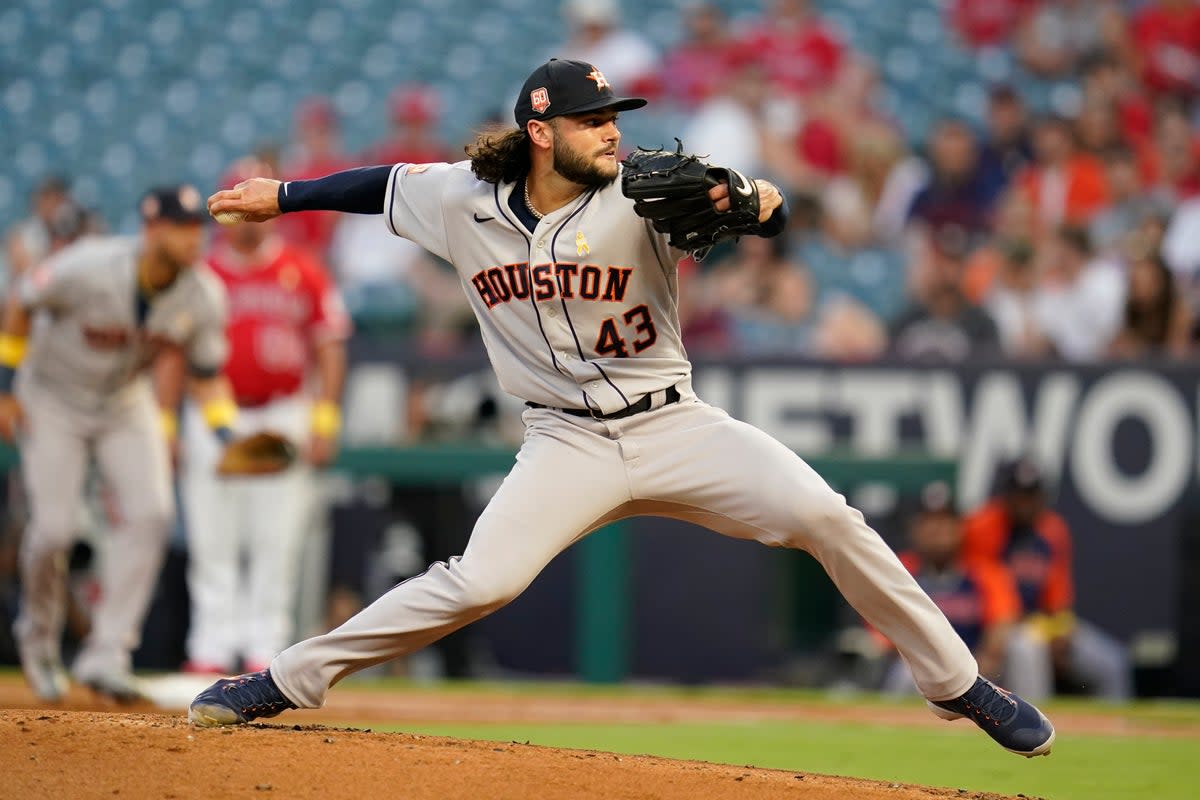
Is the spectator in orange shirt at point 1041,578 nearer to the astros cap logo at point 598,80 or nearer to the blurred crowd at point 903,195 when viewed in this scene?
the blurred crowd at point 903,195

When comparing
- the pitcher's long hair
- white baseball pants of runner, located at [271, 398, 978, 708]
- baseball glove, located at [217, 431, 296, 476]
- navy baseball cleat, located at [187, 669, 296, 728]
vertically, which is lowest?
navy baseball cleat, located at [187, 669, 296, 728]

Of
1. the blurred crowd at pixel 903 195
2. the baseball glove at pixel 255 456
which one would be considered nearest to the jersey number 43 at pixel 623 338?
the baseball glove at pixel 255 456

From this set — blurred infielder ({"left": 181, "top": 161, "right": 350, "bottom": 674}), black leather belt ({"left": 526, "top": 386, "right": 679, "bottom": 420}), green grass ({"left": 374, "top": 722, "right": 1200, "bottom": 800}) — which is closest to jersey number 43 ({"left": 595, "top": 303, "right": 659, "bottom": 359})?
black leather belt ({"left": 526, "top": 386, "right": 679, "bottom": 420})

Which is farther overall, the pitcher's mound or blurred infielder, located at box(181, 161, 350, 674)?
blurred infielder, located at box(181, 161, 350, 674)

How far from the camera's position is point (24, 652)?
7.57 metres

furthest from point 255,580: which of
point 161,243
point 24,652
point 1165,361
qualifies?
point 1165,361

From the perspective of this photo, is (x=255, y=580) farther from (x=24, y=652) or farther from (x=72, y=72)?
(x=72, y=72)

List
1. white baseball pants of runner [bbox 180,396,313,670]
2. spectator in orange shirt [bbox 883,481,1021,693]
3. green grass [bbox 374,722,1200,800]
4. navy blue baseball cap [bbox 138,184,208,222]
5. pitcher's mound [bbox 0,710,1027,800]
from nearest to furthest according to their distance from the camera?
1. pitcher's mound [bbox 0,710,1027,800]
2. green grass [bbox 374,722,1200,800]
3. navy blue baseball cap [bbox 138,184,208,222]
4. white baseball pants of runner [bbox 180,396,313,670]
5. spectator in orange shirt [bbox 883,481,1021,693]

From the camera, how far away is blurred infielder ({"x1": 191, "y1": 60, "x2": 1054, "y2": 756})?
4727 mm

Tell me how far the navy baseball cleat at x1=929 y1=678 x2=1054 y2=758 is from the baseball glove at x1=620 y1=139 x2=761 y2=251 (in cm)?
143

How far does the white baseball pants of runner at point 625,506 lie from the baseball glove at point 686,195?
58 cm

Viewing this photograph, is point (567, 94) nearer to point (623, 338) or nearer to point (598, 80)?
point (598, 80)

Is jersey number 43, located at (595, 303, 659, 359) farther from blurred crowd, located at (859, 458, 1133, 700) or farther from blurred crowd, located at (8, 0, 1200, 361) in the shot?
blurred crowd, located at (8, 0, 1200, 361)

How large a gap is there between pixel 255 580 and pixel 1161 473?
4.70 metres
